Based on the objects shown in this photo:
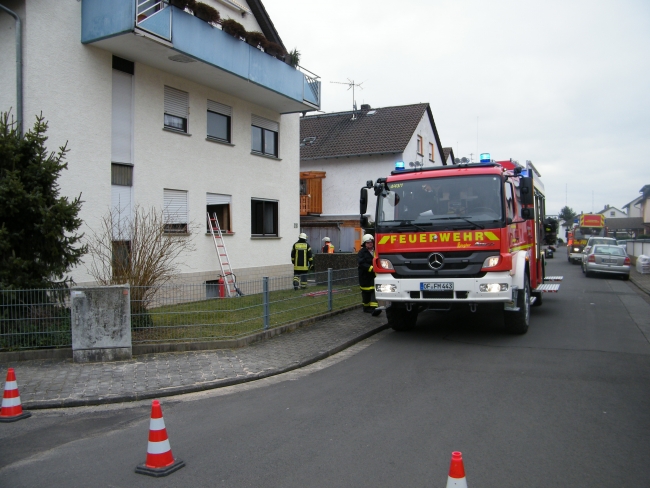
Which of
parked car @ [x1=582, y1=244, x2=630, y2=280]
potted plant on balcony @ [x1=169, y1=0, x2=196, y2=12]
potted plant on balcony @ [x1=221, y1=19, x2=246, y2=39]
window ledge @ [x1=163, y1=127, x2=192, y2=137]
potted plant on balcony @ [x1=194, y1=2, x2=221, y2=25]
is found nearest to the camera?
potted plant on balcony @ [x1=169, y1=0, x2=196, y2=12]

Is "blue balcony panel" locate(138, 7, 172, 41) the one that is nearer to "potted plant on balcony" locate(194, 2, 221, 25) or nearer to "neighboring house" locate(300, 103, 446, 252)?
"potted plant on balcony" locate(194, 2, 221, 25)

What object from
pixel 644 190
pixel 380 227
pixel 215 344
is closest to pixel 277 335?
pixel 215 344

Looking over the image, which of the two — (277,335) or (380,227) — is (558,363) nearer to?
(380,227)

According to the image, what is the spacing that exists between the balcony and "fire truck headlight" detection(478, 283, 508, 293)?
8.80 meters

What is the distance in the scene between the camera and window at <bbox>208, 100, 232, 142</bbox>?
1580 cm

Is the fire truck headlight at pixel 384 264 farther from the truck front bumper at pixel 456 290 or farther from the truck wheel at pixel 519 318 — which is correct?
the truck wheel at pixel 519 318

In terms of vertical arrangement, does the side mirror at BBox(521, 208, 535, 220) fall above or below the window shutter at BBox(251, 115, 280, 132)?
below

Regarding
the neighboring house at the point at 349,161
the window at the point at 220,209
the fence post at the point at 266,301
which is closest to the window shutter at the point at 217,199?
the window at the point at 220,209

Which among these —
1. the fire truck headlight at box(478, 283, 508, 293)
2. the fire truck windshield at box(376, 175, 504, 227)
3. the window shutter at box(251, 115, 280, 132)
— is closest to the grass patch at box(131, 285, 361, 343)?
the fire truck windshield at box(376, 175, 504, 227)

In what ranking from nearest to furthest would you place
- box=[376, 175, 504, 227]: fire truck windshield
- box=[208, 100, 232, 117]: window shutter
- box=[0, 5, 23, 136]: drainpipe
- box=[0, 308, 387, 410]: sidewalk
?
1. box=[0, 308, 387, 410]: sidewalk
2. box=[376, 175, 504, 227]: fire truck windshield
3. box=[0, 5, 23, 136]: drainpipe
4. box=[208, 100, 232, 117]: window shutter

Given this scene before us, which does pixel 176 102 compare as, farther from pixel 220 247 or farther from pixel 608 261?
pixel 608 261

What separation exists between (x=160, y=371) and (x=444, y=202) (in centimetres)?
526

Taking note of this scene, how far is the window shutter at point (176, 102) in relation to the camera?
14250mm

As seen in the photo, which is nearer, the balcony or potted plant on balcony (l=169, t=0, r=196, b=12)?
the balcony
